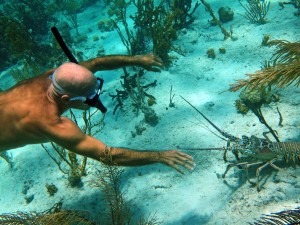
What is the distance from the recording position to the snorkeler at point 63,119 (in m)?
3.11

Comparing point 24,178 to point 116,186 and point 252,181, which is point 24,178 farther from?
point 252,181

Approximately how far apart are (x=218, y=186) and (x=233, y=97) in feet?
7.77

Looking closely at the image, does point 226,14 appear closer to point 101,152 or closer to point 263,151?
point 263,151

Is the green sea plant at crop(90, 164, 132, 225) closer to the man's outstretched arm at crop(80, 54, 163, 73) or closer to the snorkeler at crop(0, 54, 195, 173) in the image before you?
the snorkeler at crop(0, 54, 195, 173)

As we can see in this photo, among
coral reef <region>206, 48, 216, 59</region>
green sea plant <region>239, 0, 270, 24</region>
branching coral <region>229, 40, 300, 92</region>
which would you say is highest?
branching coral <region>229, 40, 300, 92</region>

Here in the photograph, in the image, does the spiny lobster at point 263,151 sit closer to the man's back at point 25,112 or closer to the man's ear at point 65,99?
the man's ear at point 65,99

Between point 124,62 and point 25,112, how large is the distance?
6.66 ft

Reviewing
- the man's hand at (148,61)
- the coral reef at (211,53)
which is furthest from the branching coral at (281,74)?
the coral reef at (211,53)

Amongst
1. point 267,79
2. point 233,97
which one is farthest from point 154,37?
point 267,79

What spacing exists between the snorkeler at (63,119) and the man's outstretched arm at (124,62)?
1145 mm

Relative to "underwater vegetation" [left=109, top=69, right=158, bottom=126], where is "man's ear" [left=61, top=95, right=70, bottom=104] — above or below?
above

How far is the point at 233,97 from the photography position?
5.90 metres

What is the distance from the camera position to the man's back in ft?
10.7

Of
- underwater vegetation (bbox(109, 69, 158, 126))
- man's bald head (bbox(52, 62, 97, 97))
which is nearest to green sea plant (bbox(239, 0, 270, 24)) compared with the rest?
underwater vegetation (bbox(109, 69, 158, 126))
